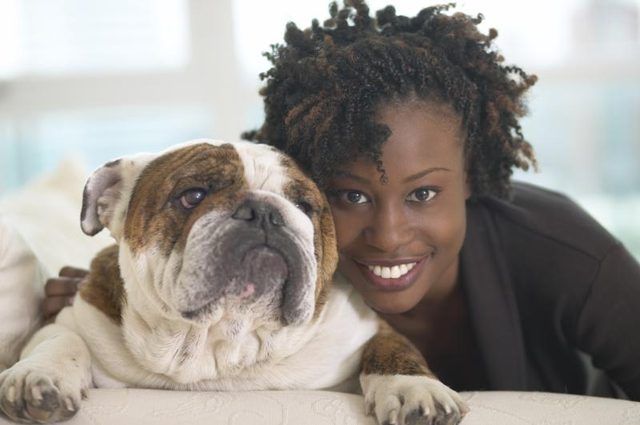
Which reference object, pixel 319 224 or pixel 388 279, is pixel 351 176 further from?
pixel 388 279

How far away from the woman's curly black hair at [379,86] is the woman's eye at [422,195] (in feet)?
0.38

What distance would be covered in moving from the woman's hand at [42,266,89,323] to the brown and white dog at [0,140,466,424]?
59mm

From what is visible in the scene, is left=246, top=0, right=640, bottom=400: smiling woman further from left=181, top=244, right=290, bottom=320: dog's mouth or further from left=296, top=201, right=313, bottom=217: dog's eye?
left=181, top=244, right=290, bottom=320: dog's mouth

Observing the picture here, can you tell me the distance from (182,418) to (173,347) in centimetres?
19

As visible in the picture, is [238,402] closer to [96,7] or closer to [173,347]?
[173,347]

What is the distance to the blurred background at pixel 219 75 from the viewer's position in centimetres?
441

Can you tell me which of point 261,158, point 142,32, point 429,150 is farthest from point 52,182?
point 142,32

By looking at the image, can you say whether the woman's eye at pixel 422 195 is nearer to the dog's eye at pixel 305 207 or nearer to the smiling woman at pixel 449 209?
the smiling woman at pixel 449 209

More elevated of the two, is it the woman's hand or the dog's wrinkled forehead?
the dog's wrinkled forehead

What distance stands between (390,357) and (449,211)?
320 millimetres

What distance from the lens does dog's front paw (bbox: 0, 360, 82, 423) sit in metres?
1.21

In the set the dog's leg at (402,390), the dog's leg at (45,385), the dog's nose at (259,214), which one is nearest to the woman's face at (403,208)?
the dog's leg at (402,390)

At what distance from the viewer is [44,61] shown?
4.60 m

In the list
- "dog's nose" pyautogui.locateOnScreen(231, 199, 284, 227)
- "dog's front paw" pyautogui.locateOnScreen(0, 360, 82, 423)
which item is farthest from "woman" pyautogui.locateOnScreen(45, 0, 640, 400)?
"dog's front paw" pyautogui.locateOnScreen(0, 360, 82, 423)
